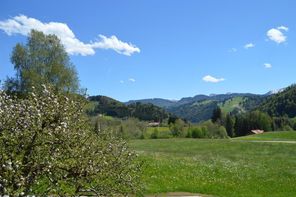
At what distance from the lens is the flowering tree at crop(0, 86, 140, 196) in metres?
11.0

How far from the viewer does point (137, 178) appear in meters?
14.4

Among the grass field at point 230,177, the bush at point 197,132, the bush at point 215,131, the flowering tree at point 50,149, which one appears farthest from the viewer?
the bush at point 215,131

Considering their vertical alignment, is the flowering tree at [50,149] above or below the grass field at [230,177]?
above

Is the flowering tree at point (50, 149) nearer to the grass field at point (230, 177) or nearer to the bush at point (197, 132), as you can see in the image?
the grass field at point (230, 177)

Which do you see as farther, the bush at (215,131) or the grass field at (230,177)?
the bush at (215,131)

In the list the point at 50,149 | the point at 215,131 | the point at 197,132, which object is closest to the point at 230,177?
the point at 50,149

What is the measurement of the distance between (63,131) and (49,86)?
141 centimetres

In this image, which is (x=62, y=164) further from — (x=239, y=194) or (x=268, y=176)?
(x=268, y=176)

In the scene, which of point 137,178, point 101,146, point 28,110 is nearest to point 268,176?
point 137,178

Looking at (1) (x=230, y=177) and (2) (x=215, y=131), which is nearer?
(1) (x=230, y=177)

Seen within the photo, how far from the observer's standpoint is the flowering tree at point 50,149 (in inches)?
432

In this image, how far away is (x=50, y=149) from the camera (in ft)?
37.7

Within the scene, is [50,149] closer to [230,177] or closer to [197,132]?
[230,177]

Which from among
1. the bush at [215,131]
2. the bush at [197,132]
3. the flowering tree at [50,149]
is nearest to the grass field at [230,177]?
the flowering tree at [50,149]
